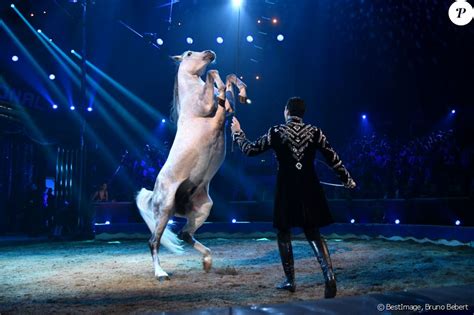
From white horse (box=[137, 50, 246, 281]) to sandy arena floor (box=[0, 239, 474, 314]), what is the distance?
606 millimetres

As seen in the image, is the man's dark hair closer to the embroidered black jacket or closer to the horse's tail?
the embroidered black jacket

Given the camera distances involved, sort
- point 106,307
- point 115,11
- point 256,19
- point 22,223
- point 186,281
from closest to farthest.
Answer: point 106,307
point 186,281
point 22,223
point 115,11
point 256,19

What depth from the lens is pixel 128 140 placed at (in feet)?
62.2

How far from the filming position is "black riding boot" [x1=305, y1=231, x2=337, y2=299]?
12.8ft

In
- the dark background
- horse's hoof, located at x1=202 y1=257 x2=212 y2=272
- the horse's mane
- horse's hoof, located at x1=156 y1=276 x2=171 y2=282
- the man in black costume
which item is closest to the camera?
the man in black costume

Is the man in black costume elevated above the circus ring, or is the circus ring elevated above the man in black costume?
the man in black costume

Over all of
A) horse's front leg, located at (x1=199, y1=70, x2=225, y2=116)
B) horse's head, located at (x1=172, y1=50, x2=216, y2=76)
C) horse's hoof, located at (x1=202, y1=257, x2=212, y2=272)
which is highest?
horse's head, located at (x1=172, y1=50, x2=216, y2=76)

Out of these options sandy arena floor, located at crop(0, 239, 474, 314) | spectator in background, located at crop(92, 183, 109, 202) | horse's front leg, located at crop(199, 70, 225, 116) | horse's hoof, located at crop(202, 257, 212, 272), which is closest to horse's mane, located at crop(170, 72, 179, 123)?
horse's front leg, located at crop(199, 70, 225, 116)

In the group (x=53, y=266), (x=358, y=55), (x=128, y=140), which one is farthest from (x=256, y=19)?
(x=53, y=266)

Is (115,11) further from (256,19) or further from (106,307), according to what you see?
(106,307)

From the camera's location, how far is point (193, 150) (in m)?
5.32

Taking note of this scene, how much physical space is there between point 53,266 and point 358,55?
14887 mm

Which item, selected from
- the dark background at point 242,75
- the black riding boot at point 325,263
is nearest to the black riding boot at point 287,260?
the black riding boot at point 325,263

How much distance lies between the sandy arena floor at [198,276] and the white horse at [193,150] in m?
0.61
